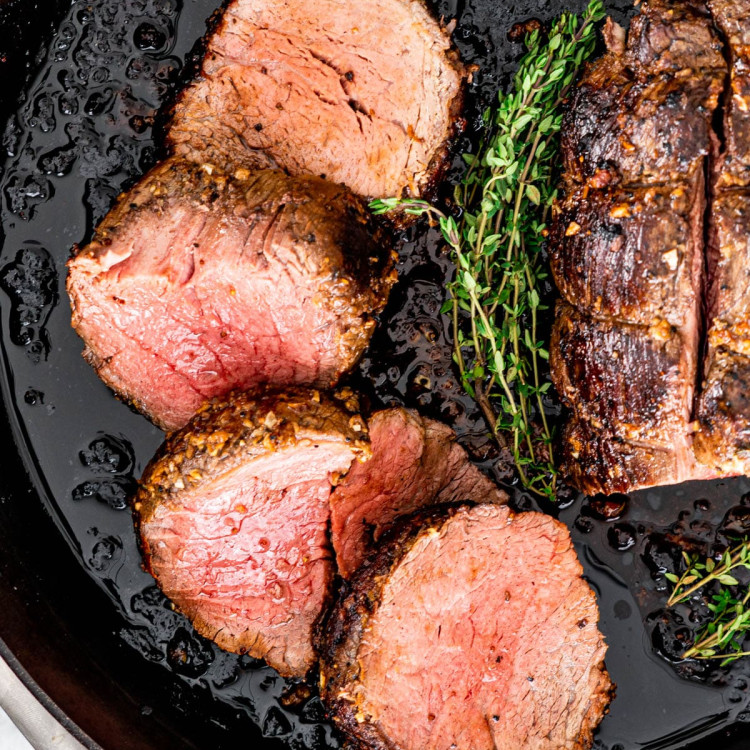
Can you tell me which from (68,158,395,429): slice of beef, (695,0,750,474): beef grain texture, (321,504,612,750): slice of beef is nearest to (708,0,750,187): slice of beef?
(695,0,750,474): beef grain texture

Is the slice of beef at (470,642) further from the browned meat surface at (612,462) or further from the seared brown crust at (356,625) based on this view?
the browned meat surface at (612,462)

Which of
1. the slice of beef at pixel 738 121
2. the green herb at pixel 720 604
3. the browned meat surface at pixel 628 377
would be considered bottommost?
the green herb at pixel 720 604

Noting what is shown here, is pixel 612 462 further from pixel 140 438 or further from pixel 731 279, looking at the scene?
pixel 140 438

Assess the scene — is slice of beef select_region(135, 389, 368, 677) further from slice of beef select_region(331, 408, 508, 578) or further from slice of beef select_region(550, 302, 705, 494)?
slice of beef select_region(550, 302, 705, 494)

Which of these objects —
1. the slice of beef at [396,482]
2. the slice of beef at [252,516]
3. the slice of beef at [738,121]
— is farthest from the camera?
the slice of beef at [396,482]

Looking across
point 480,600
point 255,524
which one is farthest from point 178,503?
point 480,600

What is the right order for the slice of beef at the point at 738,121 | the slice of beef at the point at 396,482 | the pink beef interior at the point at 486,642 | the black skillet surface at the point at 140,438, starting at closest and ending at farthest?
the slice of beef at the point at 738,121 → the pink beef interior at the point at 486,642 → the slice of beef at the point at 396,482 → the black skillet surface at the point at 140,438

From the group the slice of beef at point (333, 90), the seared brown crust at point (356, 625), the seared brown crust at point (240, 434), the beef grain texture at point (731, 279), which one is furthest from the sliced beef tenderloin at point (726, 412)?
the slice of beef at point (333, 90)

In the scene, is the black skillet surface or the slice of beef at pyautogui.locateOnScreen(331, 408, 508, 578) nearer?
the slice of beef at pyautogui.locateOnScreen(331, 408, 508, 578)
